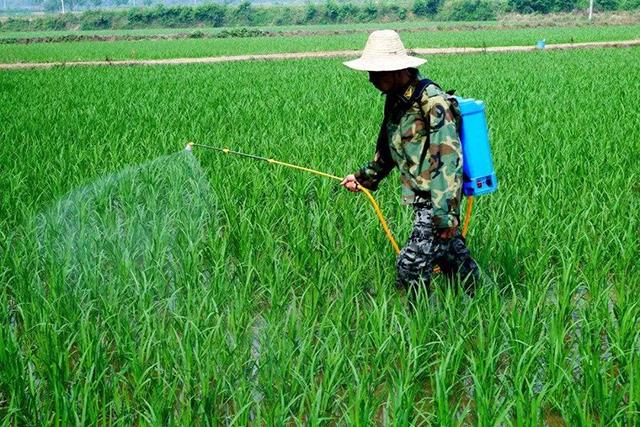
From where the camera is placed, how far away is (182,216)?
3957 mm

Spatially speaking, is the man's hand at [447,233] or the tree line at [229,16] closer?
the man's hand at [447,233]

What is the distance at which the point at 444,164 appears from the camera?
2.58m

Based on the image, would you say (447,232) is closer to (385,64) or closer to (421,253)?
(421,253)

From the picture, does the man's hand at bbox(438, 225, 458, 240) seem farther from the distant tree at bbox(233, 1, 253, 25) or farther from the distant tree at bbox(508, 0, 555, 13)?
the distant tree at bbox(233, 1, 253, 25)

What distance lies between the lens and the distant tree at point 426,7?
59188 millimetres

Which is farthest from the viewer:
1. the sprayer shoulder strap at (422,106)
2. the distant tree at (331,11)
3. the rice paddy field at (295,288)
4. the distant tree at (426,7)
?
the distant tree at (426,7)

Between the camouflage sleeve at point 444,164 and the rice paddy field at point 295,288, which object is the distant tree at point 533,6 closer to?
the rice paddy field at point 295,288

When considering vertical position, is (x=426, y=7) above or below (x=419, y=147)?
above

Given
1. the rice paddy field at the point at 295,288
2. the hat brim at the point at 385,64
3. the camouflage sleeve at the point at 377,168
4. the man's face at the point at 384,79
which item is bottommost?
the rice paddy field at the point at 295,288

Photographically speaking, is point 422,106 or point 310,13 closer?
point 422,106

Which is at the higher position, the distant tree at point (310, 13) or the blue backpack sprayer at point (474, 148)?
the distant tree at point (310, 13)

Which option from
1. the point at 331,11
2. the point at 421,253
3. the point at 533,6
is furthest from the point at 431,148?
the point at 331,11

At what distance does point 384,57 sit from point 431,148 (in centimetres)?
38

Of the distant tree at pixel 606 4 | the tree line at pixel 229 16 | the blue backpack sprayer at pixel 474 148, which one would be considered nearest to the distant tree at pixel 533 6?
the distant tree at pixel 606 4
